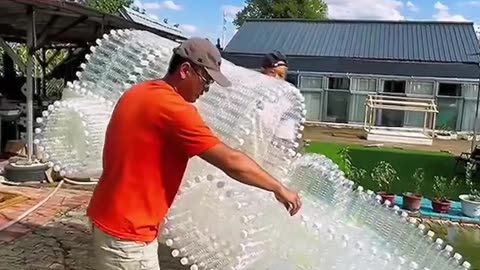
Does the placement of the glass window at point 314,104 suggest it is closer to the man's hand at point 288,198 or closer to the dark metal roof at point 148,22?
the dark metal roof at point 148,22

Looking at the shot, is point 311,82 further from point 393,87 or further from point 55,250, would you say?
point 55,250

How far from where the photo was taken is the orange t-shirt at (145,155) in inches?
66.6

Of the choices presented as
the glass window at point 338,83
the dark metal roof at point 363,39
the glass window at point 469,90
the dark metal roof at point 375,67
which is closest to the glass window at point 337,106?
the glass window at point 338,83

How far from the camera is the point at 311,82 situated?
48.6 ft

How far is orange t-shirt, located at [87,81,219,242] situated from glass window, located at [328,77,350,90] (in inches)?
520

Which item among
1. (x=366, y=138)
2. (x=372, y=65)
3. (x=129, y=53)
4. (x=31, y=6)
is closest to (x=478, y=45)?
(x=372, y=65)

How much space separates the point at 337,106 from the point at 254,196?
12546 mm

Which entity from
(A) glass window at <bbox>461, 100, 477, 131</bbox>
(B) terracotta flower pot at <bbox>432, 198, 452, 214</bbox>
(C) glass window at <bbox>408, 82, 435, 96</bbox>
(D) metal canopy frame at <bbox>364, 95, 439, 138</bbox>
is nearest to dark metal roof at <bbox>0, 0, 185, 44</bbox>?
(B) terracotta flower pot at <bbox>432, 198, 452, 214</bbox>

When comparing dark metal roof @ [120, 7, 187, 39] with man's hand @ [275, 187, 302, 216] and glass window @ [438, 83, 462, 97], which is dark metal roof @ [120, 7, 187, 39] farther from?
man's hand @ [275, 187, 302, 216]

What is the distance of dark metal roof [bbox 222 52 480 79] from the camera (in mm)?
13836

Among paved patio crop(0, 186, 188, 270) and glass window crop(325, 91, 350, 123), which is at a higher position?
glass window crop(325, 91, 350, 123)

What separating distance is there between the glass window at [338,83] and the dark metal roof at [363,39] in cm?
109

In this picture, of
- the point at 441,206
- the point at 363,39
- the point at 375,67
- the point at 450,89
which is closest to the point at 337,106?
the point at 375,67

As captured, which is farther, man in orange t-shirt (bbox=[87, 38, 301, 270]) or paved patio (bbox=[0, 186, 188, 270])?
paved patio (bbox=[0, 186, 188, 270])
